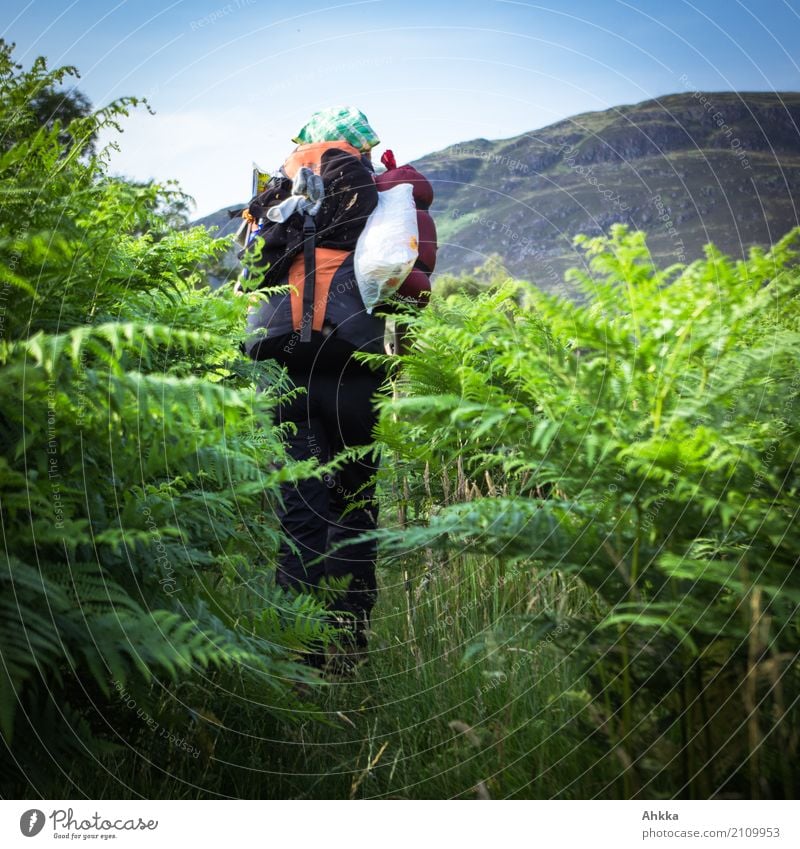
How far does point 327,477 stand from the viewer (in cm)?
322

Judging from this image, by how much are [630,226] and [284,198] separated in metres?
1.67

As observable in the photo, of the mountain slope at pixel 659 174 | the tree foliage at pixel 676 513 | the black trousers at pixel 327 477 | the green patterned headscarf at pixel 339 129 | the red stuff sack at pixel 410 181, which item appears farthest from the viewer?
the black trousers at pixel 327 477

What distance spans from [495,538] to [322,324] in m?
1.63

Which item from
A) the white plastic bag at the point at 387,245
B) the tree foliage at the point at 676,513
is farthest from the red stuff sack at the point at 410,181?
the tree foliage at the point at 676,513

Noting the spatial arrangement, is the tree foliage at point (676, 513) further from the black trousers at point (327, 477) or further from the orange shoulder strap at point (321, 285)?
the black trousers at point (327, 477)

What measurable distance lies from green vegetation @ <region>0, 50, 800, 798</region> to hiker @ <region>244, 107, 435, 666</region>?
973 millimetres

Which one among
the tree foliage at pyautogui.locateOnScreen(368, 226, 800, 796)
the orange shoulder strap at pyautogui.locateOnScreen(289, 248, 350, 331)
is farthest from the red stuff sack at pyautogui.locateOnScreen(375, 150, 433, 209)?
the tree foliage at pyautogui.locateOnScreen(368, 226, 800, 796)

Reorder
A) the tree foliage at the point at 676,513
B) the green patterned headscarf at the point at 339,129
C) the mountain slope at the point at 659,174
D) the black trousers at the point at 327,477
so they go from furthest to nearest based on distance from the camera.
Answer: the black trousers at the point at 327,477 < the green patterned headscarf at the point at 339,129 < the mountain slope at the point at 659,174 < the tree foliage at the point at 676,513

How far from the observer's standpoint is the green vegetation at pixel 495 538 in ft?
4.52

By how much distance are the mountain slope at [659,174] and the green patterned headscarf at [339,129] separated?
0.73m

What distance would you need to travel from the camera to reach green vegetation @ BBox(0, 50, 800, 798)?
138 cm

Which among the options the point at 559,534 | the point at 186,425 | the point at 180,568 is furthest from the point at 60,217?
the point at 559,534

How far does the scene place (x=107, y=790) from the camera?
1609 millimetres

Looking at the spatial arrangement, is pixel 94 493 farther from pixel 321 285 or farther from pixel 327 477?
pixel 327 477
